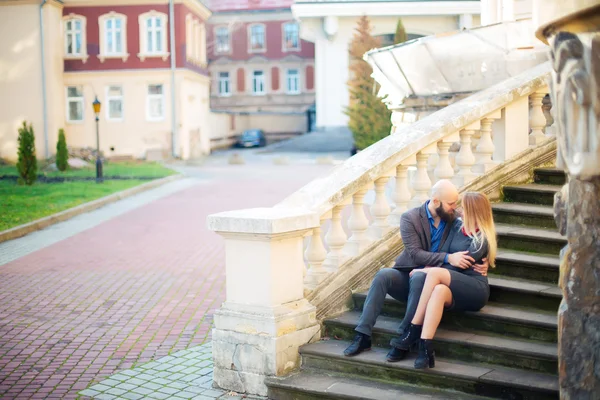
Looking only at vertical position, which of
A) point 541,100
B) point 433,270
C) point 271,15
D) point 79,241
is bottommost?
point 79,241

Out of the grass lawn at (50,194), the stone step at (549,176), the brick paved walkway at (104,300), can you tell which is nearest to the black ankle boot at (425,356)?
the brick paved walkway at (104,300)

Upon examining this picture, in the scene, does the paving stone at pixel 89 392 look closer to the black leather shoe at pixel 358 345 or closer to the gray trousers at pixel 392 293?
the black leather shoe at pixel 358 345

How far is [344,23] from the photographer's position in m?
44.2

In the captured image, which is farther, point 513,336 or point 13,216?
point 13,216

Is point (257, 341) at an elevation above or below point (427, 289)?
below

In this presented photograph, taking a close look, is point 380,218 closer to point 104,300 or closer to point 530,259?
point 530,259

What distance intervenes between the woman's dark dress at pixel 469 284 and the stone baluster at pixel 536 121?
7.84ft

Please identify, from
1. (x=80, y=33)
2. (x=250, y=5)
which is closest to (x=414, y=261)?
(x=80, y=33)

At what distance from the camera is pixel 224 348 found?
6223 mm

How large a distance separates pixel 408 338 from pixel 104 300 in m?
5.24

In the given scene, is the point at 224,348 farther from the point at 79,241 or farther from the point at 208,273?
the point at 79,241

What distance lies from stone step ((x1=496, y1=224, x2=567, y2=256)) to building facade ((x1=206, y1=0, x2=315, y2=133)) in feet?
179

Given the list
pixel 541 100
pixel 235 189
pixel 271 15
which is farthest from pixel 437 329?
pixel 271 15

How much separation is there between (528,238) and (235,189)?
59.0 feet
